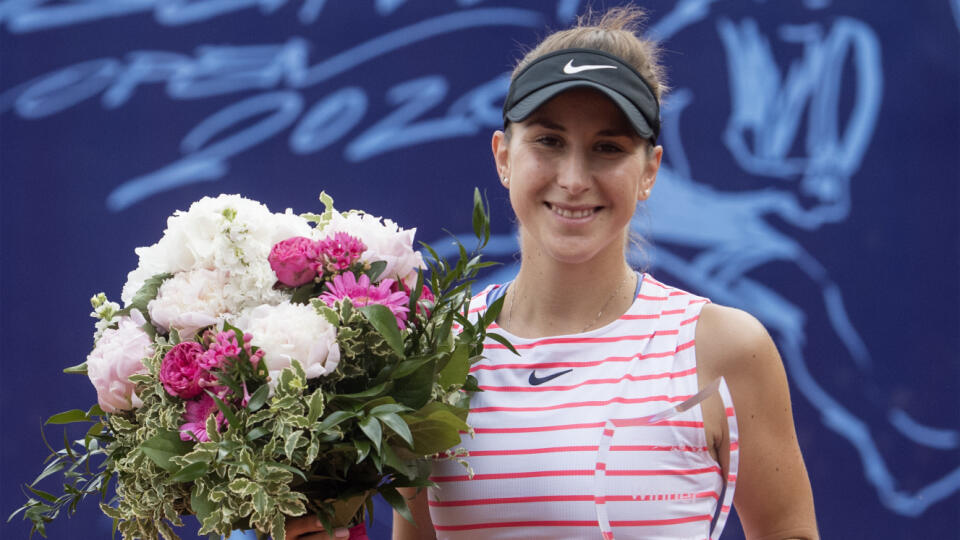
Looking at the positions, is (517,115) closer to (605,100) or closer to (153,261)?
(605,100)

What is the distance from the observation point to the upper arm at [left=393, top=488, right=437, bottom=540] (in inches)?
78.6

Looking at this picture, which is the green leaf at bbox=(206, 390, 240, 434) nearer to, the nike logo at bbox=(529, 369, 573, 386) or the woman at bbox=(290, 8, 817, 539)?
the woman at bbox=(290, 8, 817, 539)

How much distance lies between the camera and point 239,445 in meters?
1.43

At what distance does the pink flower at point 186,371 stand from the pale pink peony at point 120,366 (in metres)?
0.08

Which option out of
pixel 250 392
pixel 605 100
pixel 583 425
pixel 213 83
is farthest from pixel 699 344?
pixel 213 83

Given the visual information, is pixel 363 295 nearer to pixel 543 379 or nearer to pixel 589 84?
Answer: pixel 543 379

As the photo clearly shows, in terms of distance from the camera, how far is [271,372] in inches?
58.2

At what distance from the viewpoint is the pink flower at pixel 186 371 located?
1479 millimetres

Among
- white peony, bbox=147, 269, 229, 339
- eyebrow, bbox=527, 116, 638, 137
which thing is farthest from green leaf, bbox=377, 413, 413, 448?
eyebrow, bbox=527, 116, 638, 137

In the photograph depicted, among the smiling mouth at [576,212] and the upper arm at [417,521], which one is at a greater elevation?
the smiling mouth at [576,212]

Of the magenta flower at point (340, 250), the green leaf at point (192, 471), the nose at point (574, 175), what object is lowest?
the green leaf at point (192, 471)

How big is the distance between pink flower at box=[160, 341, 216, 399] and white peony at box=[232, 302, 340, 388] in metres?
0.08

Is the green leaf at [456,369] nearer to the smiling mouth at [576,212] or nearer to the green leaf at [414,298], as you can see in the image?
the green leaf at [414,298]

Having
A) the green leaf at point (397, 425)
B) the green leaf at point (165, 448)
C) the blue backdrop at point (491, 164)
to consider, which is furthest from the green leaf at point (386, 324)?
the blue backdrop at point (491, 164)
